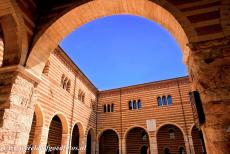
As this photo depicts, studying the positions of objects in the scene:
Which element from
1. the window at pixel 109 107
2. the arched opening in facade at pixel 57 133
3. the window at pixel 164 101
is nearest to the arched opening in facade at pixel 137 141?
the window at pixel 109 107

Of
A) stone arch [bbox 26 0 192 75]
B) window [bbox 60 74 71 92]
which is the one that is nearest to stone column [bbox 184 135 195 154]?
window [bbox 60 74 71 92]

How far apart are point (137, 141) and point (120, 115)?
308 cm

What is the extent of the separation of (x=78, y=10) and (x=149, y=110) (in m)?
13.9

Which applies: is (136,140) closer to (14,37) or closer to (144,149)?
(144,149)

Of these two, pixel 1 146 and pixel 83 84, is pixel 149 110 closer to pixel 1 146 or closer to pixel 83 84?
pixel 83 84

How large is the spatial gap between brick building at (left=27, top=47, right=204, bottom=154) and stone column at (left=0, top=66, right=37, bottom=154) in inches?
301

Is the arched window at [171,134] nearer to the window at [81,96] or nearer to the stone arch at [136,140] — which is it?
the stone arch at [136,140]

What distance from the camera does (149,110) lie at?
54.2 ft

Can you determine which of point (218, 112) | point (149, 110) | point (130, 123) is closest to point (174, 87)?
point (149, 110)

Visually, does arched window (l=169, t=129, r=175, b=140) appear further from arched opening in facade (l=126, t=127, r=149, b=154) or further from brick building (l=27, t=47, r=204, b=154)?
arched opening in facade (l=126, t=127, r=149, b=154)

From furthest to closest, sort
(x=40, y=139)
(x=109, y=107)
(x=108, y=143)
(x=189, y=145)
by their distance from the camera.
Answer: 1. (x=108, y=143)
2. (x=109, y=107)
3. (x=189, y=145)
4. (x=40, y=139)

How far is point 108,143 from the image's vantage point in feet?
60.6

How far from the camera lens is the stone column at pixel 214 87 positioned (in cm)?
221

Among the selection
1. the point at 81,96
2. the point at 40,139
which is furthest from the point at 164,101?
the point at 40,139
